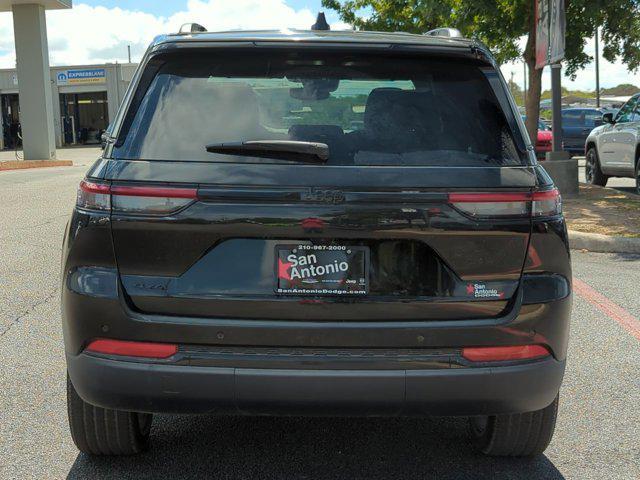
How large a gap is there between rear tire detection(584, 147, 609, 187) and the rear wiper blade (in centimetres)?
1467

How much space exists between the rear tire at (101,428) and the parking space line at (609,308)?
3.76m

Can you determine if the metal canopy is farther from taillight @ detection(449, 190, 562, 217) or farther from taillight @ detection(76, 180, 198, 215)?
taillight @ detection(449, 190, 562, 217)

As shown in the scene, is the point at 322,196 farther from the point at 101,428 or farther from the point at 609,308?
the point at 609,308

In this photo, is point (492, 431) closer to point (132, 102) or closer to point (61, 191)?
point (132, 102)

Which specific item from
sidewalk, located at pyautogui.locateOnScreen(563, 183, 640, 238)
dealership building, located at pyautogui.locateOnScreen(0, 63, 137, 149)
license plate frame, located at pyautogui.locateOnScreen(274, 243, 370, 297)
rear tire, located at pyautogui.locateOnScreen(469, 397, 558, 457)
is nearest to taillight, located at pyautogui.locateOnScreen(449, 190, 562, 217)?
license plate frame, located at pyautogui.locateOnScreen(274, 243, 370, 297)

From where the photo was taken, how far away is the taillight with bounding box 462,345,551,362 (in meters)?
2.99

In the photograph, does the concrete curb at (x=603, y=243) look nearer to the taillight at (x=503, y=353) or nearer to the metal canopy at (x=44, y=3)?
the taillight at (x=503, y=353)

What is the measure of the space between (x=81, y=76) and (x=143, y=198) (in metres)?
57.4

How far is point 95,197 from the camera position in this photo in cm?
304

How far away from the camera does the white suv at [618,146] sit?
47.4 feet

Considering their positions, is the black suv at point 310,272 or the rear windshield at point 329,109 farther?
the rear windshield at point 329,109

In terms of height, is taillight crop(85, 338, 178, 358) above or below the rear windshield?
below

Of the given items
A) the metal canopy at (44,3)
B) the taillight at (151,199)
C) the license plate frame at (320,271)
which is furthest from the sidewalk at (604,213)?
the metal canopy at (44,3)

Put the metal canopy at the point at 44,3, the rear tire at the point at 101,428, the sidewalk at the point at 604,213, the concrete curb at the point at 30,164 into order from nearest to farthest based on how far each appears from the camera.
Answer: the rear tire at the point at 101,428, the sidewalk at the point at 604,213, the concrete curb at the point at 30,164, the metal canopy at the point at 44,3
